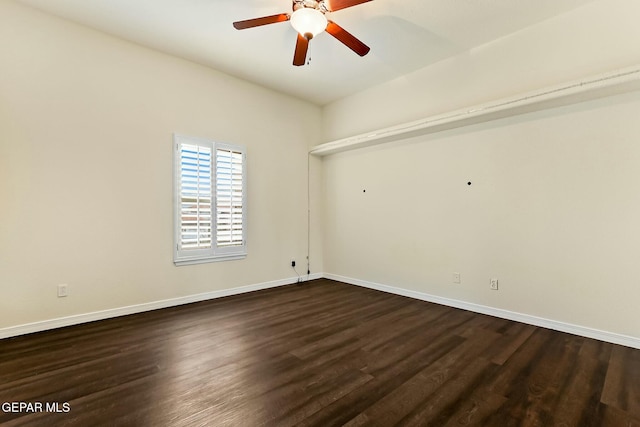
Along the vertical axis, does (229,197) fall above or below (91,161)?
below

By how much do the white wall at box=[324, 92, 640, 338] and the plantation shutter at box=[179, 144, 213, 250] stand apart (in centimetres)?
249

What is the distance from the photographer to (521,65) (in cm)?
332

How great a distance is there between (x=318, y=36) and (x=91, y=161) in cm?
291

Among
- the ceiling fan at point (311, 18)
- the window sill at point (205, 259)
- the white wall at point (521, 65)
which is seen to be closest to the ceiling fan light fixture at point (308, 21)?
the ceiling fan at point (311, 18)

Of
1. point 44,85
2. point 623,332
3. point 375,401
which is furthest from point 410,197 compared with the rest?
point 44,85

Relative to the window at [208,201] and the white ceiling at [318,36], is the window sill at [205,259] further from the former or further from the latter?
the white ceiling at [318,36]

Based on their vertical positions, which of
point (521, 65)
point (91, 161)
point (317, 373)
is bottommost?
point (317, 373)

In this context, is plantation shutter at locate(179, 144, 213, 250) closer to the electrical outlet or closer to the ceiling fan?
the electrical outlet

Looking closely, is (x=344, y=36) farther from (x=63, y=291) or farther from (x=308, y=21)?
(x=63, y=291)

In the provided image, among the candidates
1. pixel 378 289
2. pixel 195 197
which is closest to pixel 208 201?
pixel 195 197

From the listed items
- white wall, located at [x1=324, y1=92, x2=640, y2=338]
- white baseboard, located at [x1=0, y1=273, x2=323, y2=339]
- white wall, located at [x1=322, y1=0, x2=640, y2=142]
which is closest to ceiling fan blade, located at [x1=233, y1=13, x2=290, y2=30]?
white wall, located at [x1=322, y1=0, x2=640, y2=142]

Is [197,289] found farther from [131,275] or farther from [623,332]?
[623,332]

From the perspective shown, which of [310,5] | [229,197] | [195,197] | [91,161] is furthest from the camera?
[229,197]

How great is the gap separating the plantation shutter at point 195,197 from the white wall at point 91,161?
18 cm
